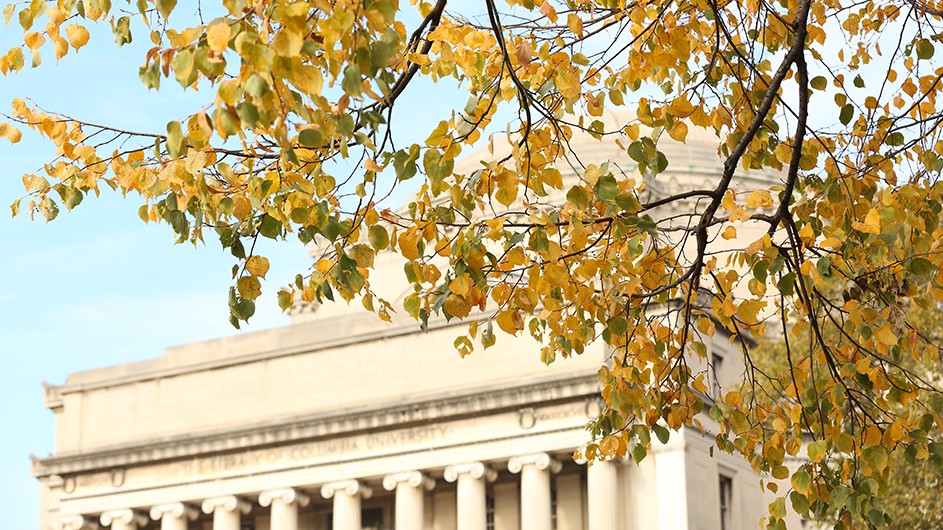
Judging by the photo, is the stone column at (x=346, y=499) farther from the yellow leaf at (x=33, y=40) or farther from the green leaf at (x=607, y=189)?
the green leaf at (x=607, y=189)

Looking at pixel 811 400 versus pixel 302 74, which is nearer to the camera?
pixel 302 74

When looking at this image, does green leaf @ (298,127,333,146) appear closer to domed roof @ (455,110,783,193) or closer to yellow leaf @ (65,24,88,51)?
yellow leaf @ (65,24,88,51)

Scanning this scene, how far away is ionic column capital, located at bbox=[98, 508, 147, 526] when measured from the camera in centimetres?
4797

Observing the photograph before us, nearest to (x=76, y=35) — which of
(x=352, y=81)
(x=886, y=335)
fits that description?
(x=352, y=81)

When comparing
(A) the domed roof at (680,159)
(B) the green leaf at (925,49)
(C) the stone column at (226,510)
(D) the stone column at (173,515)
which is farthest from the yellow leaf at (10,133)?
(A) the domed roof at (680,159)

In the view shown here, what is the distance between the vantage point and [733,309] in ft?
38.4

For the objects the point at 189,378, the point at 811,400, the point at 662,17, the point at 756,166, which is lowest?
the point at 811,400

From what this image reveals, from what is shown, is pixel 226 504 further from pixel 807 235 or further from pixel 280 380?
pixel 807 235

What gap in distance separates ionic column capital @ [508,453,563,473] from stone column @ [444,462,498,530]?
0.94 m

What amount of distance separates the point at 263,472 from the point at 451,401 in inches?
267

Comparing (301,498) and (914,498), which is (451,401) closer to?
(301,498)

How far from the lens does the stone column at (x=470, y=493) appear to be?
41.6m

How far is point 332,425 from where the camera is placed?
4456 cm

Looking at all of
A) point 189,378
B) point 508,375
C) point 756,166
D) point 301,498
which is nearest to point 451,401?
point 508,375
